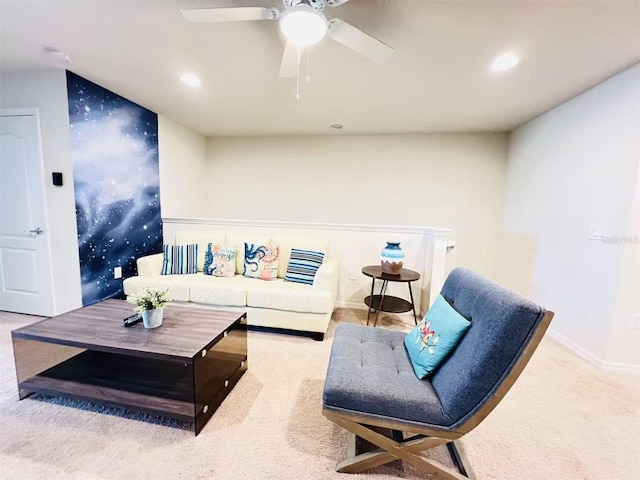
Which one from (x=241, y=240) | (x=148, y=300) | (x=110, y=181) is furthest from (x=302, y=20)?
(x=110, y=181)

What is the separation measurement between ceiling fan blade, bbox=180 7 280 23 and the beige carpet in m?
2.16

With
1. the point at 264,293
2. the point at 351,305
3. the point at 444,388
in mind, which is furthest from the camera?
the point at 351,305

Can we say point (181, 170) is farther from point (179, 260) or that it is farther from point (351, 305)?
point (351, 305)

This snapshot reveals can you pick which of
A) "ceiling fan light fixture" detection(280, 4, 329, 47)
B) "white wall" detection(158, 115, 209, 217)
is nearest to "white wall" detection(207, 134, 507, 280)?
"white wall" detection(158, 115, 209, 217)

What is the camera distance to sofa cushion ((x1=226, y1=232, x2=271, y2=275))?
324 cm

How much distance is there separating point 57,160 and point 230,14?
246cm

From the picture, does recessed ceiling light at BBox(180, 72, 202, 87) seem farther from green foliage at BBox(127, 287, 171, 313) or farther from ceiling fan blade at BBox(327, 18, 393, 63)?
green foliage at BBox(127, 287, 171, 313)

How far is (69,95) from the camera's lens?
2566mm

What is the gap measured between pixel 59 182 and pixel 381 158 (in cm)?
378

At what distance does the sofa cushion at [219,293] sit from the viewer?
8.73 feet

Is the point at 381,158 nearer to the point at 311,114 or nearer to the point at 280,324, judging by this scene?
the point at 311,114

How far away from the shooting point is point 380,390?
121 centimetres

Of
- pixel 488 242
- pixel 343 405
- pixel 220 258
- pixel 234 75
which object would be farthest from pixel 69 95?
pixel 488 242

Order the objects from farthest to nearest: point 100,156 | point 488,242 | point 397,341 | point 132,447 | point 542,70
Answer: point 488,242 < point 100,156 < point 542,70 < point 397,341 < point 132,447
